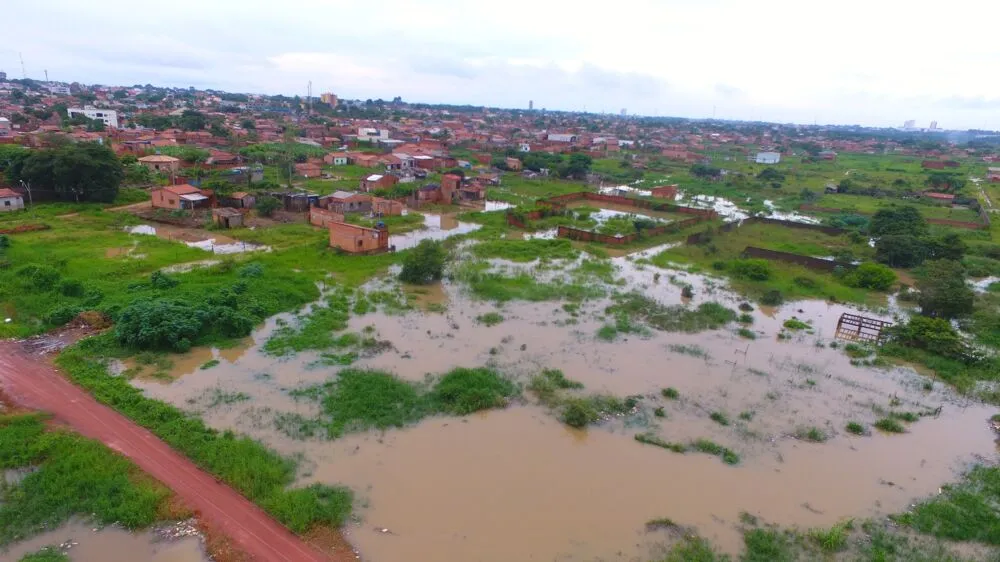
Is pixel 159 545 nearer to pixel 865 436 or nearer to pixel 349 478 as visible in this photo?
pixel 349 478

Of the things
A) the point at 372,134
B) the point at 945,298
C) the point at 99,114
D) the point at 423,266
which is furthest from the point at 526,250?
the point at 99,114

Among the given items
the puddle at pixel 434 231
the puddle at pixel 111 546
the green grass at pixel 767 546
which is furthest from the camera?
the puddle at pixel 434 231

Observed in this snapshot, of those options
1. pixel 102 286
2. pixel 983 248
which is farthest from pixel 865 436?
pixel 983 248

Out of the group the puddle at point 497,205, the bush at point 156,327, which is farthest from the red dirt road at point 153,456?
the puddle at point 497,205

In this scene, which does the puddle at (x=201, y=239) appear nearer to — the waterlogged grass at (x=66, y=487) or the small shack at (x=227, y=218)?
the small shack at (x=227, y=218)

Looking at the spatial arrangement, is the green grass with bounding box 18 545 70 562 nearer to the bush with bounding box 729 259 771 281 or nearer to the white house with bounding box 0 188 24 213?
the bush with bounding box 729 259 771 281

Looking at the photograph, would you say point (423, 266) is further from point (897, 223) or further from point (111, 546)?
point (897, 223)
